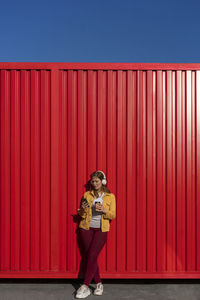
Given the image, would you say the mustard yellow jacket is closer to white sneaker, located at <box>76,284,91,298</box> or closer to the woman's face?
the woman's face

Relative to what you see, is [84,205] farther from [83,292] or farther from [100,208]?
[83,292]

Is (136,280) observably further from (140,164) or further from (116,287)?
(140,164)

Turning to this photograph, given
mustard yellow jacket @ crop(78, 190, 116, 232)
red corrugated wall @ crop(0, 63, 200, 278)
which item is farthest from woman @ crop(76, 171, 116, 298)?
red corrugated wall @ crop(0, 63, 200, 278)

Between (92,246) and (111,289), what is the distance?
2.91 feet

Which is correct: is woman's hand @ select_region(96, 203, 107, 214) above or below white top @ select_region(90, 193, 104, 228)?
above

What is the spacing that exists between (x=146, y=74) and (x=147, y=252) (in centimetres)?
308

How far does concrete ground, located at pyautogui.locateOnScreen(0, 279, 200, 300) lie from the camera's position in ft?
13.4

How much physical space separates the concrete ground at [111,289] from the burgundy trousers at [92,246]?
334 mm

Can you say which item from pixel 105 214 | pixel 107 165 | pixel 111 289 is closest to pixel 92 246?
pixel 105 214

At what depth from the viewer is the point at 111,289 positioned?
170 inches

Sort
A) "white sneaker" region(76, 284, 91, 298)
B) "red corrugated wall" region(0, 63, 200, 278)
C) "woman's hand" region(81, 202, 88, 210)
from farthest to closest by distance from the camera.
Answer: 1. "red corrugated wall" region(0, 63, 200, 278)
2. "woman's hand" region(81, 202, 88, 210)
3. "white sneaker" region(76, 284, 91, 298)

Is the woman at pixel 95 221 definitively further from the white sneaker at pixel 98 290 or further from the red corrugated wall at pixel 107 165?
the red corrugated wall at pixel 107 165

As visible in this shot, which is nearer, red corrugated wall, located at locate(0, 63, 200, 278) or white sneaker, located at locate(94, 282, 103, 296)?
white sneaker, located at locate(94, 282, 103, 296)

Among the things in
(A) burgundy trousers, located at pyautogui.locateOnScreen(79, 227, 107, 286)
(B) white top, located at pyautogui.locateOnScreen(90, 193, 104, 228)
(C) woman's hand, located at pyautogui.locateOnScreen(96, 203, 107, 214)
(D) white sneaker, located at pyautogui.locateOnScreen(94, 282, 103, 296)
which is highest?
(C) woman's hand, located at pyautogui.locateOnScreen(96, 203, 107, 214)
